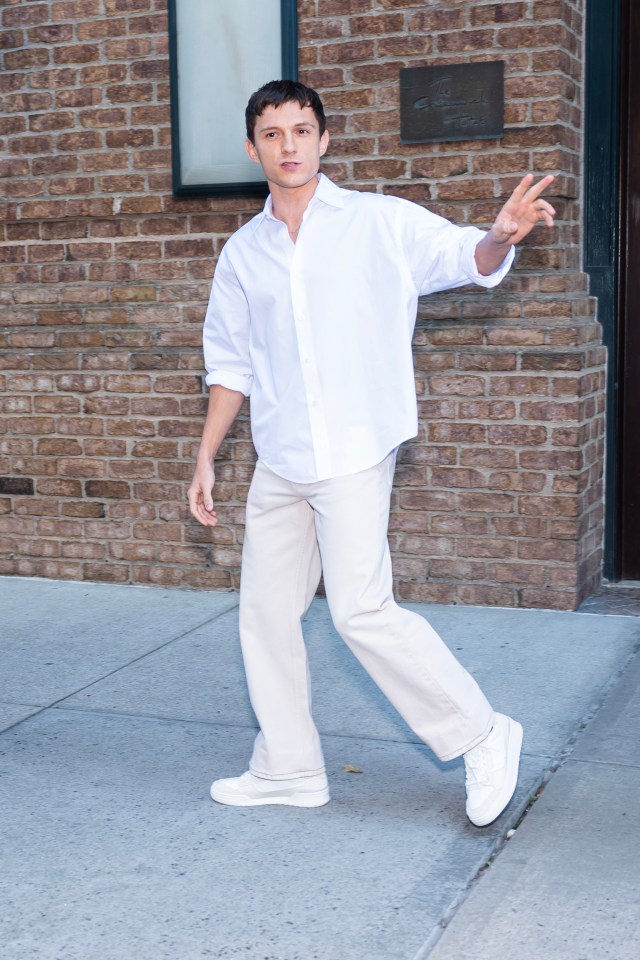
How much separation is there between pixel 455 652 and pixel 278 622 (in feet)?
5.72

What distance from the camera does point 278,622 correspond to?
3561 millimetres

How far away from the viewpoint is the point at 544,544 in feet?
18.8

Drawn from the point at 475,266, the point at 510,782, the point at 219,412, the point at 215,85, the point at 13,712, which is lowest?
the point at 13,712

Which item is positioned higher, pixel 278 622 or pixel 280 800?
pixel 278 622

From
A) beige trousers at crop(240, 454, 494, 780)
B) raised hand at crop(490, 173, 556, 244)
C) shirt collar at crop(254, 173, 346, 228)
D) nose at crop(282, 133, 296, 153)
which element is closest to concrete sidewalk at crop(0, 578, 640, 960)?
beige trousers at crop(240, 454, 494, 780)

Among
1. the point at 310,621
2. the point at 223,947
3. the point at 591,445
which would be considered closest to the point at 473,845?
the point at 223,947

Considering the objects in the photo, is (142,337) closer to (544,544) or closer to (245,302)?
(544,544)

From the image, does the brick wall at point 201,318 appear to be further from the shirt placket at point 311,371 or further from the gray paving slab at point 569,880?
the shirt placket at point 311,371

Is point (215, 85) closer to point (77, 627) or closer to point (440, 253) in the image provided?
point (77, 627)

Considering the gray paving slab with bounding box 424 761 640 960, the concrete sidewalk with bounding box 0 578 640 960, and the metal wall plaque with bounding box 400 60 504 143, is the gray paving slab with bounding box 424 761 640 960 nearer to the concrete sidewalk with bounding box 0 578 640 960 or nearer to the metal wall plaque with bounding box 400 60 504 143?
the concrete sidewalk with bounding box 0 578 640 960

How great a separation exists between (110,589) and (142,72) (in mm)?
2517

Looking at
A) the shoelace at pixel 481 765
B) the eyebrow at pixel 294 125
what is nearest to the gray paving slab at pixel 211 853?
the shoelace at pixel 481 765

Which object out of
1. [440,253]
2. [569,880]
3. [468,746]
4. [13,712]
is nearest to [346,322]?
[440,253]

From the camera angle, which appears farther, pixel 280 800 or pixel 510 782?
pixel 280 800
